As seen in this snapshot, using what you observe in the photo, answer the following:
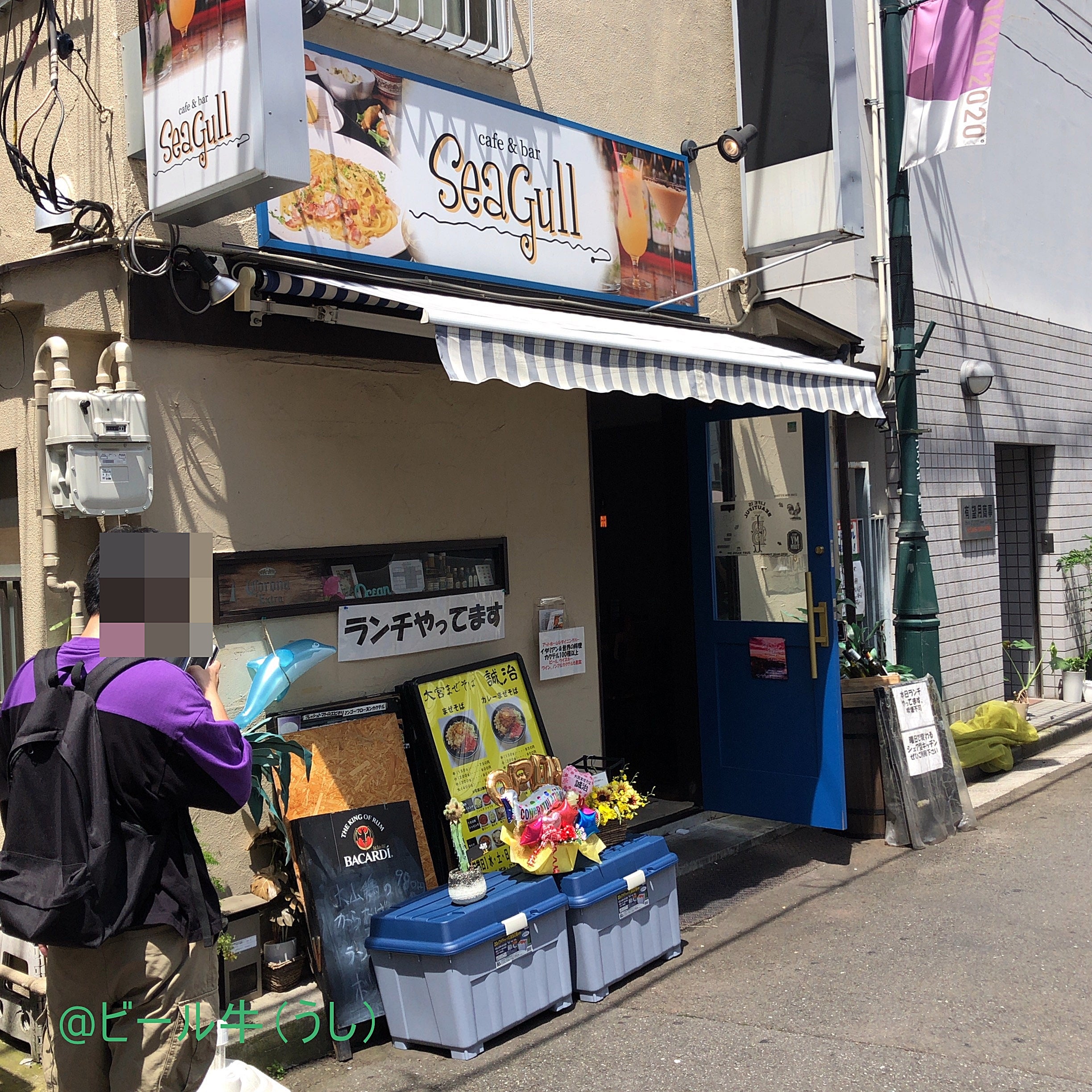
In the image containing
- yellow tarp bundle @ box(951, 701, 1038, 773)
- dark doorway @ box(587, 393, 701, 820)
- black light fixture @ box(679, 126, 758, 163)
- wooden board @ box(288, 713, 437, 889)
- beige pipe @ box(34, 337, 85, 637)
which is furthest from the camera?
yellow tarp bundle @ box(951, 701, 1038, 773)

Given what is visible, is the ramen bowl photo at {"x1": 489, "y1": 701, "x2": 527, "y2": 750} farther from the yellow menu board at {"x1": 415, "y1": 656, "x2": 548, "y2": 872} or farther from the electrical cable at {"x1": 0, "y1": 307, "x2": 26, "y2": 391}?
the electrical cable at {"x1": 0, "y1": 307, "x2": 26, "y2": 391}

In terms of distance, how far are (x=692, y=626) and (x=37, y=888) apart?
5280 millimetres

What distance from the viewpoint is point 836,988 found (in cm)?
473

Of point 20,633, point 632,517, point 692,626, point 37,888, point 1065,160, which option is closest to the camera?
point 37,888

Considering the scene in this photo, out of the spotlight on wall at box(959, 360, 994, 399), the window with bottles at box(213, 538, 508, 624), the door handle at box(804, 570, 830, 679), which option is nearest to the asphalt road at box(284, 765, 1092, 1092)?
the door handle at box(804, 570, 830, 679)

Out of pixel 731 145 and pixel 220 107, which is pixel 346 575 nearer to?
pixel 220 107

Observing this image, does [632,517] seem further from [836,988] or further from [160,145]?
[160,145]

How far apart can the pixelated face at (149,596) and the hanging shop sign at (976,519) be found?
7.78m

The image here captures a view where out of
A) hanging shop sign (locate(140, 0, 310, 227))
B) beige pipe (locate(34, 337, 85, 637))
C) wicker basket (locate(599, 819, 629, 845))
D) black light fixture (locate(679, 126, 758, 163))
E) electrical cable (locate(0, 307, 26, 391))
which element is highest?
black light fixture (locate(679, 126, 758, 163))

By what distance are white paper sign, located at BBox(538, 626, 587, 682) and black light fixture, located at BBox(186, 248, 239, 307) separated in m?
2.55

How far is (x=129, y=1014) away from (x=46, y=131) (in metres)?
3.51

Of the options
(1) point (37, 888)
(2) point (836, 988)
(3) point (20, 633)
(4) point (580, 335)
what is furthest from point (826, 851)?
(1) point (37, 888)

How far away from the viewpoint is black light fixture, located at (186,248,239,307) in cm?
429

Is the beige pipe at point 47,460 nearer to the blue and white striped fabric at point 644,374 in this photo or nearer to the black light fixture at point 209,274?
the black light fixture at point 209,274
